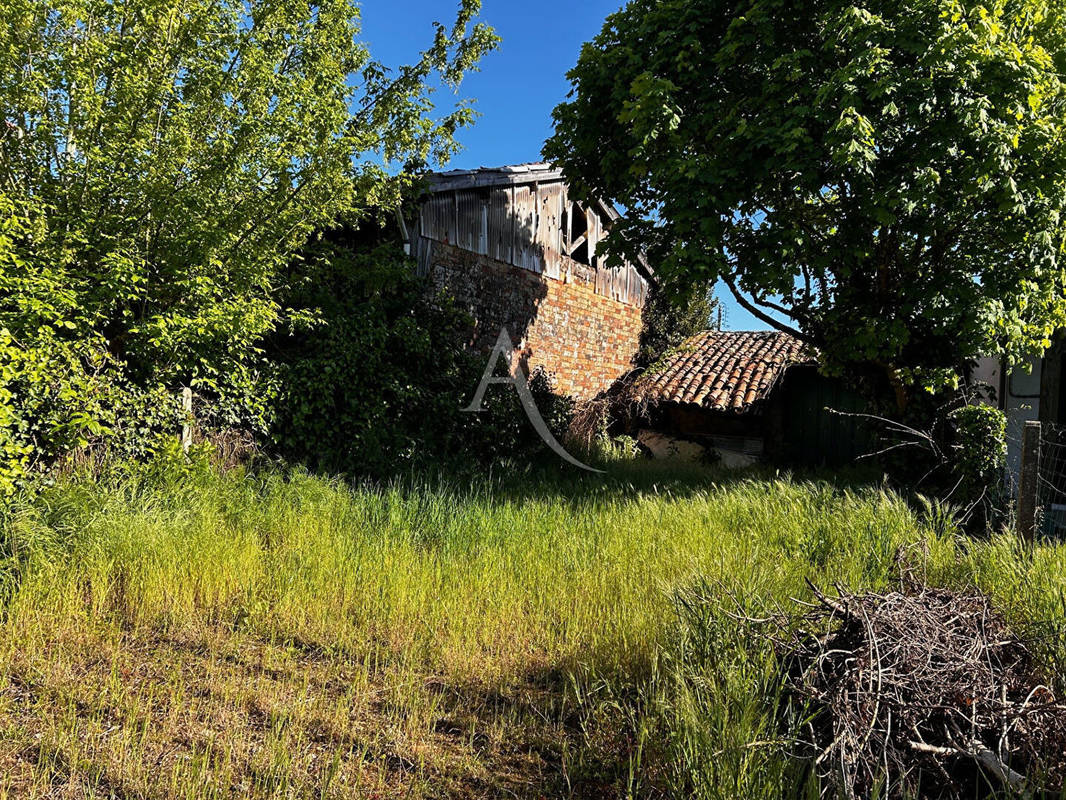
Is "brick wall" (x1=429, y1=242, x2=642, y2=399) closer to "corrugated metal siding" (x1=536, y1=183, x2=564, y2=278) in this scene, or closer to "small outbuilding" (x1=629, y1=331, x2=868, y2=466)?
"corrugated metal siding" (x1=536, y1=183, x2=564, y2=278)

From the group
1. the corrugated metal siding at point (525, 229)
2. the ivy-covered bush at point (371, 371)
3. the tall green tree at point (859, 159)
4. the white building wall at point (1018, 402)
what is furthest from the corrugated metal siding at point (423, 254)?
the white building wall at point (1018, 402)

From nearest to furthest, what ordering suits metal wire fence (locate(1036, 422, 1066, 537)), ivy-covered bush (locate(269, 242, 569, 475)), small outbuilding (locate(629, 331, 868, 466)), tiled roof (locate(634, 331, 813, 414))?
1. metal wire fence (locate(1036, 422, 1066, 537))
2. ivy-covered bush (locate(269, 242, 569, 475))
3. tiled roof (locate(634, 331, 813, 414))
4. small outbuilding (locate(629, 331, 868, 466))

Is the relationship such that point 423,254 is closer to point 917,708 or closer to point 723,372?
point 723,372

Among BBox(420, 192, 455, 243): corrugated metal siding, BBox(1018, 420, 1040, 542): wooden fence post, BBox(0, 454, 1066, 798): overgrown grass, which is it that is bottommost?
BBox(0, 454, 1066, 798): overgrown grass

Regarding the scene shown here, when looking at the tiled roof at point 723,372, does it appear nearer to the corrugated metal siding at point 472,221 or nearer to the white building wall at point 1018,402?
the white building wall at point 1018,402

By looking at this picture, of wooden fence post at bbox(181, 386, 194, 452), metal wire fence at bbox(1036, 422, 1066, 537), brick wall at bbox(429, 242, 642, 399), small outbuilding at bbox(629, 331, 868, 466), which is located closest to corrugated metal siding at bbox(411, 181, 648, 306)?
brick wall at bbox(429, 242, 642, 399)

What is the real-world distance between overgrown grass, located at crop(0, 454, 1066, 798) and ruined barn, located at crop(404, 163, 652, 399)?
17.4ft

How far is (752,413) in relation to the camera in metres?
12.1

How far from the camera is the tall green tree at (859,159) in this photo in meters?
5.88

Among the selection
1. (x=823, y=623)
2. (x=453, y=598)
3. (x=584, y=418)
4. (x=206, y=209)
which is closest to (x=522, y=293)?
(x=584, y=418)

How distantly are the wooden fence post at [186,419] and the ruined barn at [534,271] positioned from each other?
3991mm

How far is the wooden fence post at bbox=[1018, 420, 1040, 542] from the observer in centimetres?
453

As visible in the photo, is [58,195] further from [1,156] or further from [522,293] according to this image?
[522,293]

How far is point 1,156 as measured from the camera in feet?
17.4
